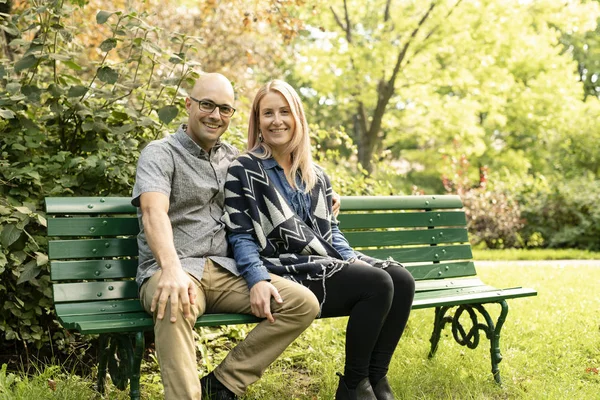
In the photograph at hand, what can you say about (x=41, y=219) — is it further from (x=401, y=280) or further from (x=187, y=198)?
(x=401, y=280)

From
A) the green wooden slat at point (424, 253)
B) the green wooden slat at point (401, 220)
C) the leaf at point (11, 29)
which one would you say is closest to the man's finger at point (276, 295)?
the green wooden slat at point (401, 220)

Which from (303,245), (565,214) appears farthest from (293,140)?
(565,214)

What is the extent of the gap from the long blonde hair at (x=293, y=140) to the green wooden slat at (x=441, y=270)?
1094 millimetres

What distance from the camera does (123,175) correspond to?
155 inches

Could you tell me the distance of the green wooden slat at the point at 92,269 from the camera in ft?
10.7

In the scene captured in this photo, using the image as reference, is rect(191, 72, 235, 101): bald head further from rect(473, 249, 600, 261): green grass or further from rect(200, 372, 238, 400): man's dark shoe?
rect(473, 249, 600, 261): green grass

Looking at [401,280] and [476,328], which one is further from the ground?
[401,280]

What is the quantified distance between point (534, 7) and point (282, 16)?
10.6 metres

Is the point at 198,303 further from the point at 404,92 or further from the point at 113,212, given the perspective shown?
the point at 404,92

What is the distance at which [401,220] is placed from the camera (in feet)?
14.1

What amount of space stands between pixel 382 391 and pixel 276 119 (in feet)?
4.70

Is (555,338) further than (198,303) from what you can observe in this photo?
Yes

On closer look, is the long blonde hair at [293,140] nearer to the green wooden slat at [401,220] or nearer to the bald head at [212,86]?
the bald head at [212,86]

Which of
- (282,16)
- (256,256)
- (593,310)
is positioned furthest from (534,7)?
(256,256)
